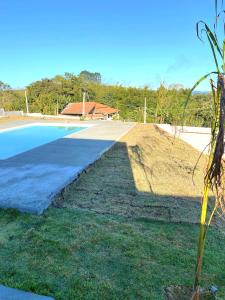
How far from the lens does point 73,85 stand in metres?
30.3

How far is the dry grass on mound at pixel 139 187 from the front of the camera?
4.59 m

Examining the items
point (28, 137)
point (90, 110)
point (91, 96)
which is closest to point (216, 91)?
point (28, 137)

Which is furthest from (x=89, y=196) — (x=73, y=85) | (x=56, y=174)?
(x=73, y=85)

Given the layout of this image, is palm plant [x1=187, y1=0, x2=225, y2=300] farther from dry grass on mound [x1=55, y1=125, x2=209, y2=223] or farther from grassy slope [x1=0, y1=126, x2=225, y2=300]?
dry grass on mound [x1=55, y1=125, x2=209, y2=223]

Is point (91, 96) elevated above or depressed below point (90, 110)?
above

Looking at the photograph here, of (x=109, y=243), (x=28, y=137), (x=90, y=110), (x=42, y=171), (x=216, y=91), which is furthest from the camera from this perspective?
(x=90, y=110)

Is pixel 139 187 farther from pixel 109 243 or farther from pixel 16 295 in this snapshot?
pixel 16 295

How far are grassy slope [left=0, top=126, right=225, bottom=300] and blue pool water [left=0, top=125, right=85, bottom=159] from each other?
3.97 metres

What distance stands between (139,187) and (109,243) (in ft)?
7.99

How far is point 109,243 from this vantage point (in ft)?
11.2

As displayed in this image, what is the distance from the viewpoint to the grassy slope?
2.64 metres

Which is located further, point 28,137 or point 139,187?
point 28,137

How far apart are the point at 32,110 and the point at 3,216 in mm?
22719

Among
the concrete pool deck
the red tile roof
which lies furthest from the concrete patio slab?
the red tile roof
